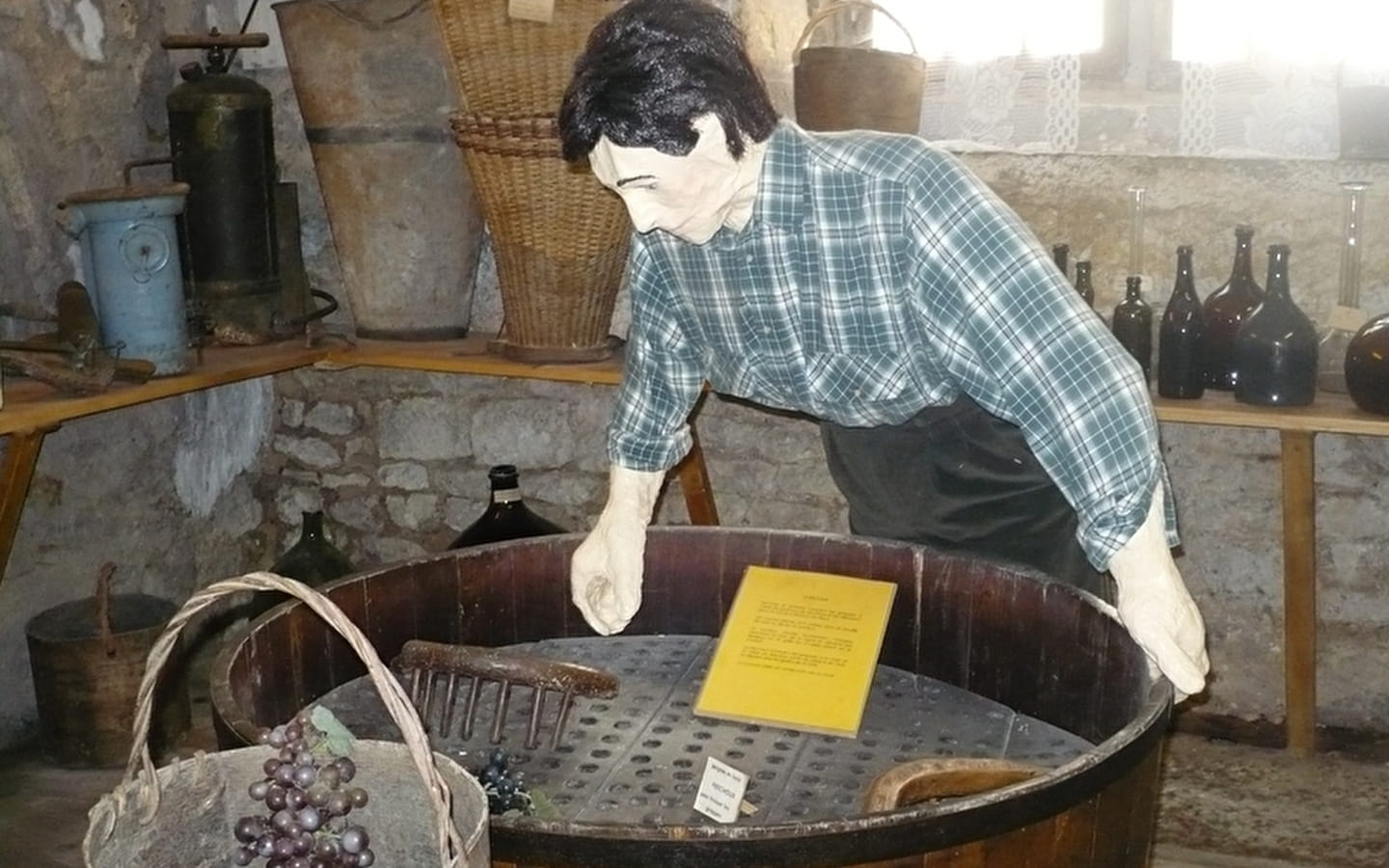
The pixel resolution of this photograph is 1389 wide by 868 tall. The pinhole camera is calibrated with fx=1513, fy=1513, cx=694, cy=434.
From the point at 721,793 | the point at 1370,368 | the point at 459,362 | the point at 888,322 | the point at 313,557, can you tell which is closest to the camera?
the point at 721,793

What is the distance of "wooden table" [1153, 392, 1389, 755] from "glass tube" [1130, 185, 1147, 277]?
0.33m

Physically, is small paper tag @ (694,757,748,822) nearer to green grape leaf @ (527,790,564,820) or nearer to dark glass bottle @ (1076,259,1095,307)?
green grape leaf @ (527,790,564,820)

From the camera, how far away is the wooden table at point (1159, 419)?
2.74 metres

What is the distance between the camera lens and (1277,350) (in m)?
2.78

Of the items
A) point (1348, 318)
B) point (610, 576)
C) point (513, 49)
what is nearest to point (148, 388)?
point (513, 49)

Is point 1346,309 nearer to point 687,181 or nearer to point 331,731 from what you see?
point 687,181

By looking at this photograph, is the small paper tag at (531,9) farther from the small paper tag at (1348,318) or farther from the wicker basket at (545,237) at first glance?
the small paper tag at (1348,318)

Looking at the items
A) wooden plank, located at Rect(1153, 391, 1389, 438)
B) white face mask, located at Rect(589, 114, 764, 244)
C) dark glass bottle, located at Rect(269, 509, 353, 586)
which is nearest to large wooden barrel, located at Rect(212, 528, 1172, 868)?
white face mask, located at Rect(589, 114, 764, 244)

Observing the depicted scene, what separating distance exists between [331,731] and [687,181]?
0.74 m

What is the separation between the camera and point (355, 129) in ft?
11.0

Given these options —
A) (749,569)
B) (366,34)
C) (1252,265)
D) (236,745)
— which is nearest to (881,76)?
(1252,265)

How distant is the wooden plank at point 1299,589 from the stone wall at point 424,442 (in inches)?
6.7

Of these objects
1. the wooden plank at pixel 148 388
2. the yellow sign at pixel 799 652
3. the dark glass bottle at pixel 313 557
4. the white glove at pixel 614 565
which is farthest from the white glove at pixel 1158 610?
the dark glass bottle at pixel 313 557

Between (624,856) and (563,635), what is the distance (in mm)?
862
